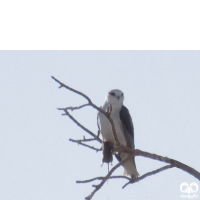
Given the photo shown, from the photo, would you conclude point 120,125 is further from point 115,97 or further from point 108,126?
point 115,97

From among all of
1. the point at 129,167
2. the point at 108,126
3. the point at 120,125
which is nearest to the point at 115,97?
the point at 120,125

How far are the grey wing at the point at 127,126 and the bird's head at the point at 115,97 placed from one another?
0.65 feet

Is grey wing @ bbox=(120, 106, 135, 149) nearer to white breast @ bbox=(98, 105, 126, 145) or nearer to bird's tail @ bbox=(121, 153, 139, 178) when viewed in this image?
white breast @ bbox=(98, 105, 126, 145)

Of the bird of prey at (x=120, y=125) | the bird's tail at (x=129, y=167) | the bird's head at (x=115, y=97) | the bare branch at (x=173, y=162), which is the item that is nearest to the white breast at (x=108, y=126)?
the bird of prey at (x=120, y=125)

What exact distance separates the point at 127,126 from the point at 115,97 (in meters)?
0.56

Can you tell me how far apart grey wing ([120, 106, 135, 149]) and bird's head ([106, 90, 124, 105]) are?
0.20 m

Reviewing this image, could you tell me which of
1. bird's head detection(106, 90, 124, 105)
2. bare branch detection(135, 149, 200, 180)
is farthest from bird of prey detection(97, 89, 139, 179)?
bare branch detection(135, 149, 200, 180)

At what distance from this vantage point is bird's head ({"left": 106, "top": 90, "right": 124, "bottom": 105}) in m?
8.05

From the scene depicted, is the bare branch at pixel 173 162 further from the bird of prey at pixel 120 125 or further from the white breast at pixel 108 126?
the bird of prey at pixel 120 125

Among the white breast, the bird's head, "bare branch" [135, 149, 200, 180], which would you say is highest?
the bird's head

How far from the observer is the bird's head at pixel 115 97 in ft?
26.4
